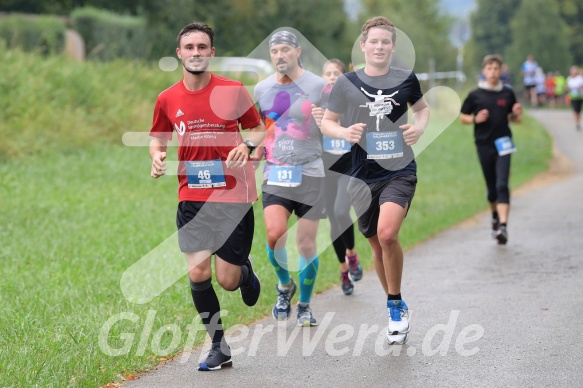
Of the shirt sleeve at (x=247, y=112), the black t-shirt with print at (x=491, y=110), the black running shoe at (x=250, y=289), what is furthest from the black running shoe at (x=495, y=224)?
the shirt sleeve at (x=247, y=112)

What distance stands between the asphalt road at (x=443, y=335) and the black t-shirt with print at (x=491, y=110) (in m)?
1.45

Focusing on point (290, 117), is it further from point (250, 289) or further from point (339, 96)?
point (250, 289)

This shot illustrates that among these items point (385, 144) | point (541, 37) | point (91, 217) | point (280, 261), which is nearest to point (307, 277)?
point (280, 261)

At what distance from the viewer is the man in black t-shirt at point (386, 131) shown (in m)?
6.86

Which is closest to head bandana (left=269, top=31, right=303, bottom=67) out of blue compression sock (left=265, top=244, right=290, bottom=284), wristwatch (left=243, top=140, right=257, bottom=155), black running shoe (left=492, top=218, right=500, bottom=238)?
wristwatch (left=243, top=140, right=257, bottom=155)

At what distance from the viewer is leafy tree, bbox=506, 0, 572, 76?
73.5 m

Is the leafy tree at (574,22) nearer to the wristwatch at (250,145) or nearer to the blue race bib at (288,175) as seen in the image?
the blue race bib at (288,175)

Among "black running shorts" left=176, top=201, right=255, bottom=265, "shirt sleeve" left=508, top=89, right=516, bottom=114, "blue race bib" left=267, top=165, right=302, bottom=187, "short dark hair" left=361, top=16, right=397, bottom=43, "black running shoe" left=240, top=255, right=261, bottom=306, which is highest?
"short dark hair" left=361, top=16, right=397, bottom=43

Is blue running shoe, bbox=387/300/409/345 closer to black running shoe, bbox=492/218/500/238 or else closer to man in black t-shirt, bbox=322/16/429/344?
man in black t-shirt, bbox=322/16/429/344

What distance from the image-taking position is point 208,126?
20.4 ft

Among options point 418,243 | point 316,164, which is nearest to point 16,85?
point 418,243

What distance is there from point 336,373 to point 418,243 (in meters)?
6.38

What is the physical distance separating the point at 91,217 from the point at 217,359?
688 cm

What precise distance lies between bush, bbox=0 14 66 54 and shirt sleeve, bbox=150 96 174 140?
23579 millimetres
